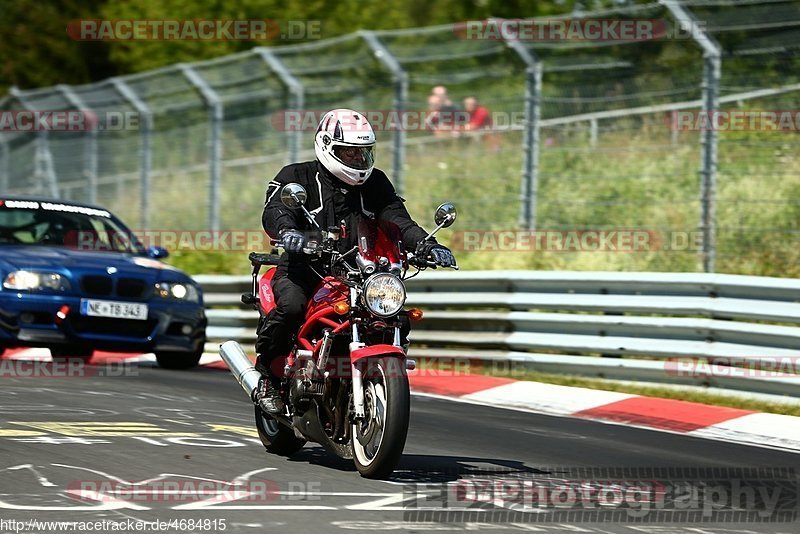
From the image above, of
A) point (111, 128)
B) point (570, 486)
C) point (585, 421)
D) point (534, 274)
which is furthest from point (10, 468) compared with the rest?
point (111, 128)

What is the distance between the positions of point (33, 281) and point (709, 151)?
5937mm

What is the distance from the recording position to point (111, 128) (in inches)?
939

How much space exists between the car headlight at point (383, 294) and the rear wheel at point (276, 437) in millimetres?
1275

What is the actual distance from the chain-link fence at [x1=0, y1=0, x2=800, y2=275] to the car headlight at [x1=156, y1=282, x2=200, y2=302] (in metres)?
3.75

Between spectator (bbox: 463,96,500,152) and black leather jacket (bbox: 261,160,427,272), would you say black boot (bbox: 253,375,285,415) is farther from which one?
spectator (bbox: 463,96,500,152)

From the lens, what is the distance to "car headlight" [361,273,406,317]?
689 cm

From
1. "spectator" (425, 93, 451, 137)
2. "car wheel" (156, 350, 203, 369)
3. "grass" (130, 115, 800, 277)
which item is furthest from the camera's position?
"spectator" (425, 93, 451, 137)

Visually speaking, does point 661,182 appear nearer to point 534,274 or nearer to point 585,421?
point 534,274

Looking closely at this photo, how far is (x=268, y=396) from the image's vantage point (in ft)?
26.0
